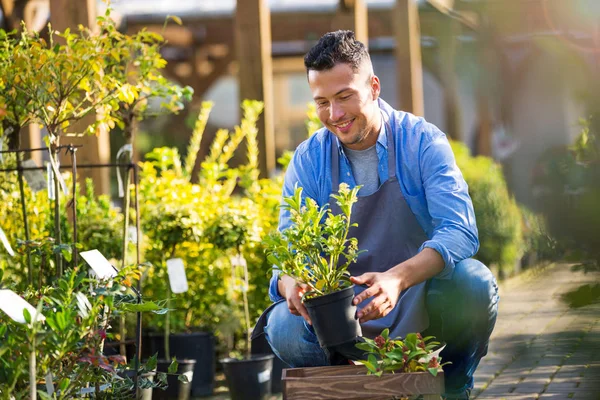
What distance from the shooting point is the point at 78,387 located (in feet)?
7.79

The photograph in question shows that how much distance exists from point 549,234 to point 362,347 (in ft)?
3.89

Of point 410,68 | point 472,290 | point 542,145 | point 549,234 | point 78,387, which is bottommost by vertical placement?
point 78,387

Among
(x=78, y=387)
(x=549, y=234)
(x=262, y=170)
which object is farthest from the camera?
(x=262, y=170)

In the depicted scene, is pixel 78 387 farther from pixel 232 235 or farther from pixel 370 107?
pixel 232 235

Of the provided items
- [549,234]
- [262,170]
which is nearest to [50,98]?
[549,234]

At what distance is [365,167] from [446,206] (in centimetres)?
41

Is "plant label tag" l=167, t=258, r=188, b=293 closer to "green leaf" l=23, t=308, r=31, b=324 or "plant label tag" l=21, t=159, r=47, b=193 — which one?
"plant label tag" l=21, t=159, r=47, b=193

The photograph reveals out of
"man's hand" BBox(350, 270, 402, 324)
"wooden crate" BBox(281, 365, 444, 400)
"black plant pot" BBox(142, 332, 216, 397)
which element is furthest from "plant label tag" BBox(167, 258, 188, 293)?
"wooden crate" BBox(281, 365, 444, 400)

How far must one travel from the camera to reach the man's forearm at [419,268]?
2332 mm

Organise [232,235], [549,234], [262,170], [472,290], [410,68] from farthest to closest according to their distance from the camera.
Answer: [410,68], [262,170], [232,235], [472,290], [549,234]

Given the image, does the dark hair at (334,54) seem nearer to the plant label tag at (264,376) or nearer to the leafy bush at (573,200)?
the plant label tag at (264,376)

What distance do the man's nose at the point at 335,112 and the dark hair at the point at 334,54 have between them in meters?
0.12

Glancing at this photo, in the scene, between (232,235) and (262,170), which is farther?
(262,170)

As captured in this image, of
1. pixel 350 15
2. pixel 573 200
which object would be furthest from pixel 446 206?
pixel 350 15
